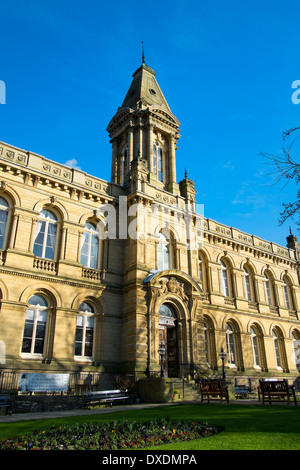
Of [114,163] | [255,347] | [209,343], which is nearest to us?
[209,343]

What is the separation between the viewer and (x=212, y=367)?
84.8ft

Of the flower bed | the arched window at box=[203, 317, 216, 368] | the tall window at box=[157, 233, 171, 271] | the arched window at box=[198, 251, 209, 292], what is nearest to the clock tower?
the tall window at box=[157, 233, 171, 271]

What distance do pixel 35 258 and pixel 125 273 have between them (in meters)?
5.72

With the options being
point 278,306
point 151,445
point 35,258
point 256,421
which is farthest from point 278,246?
point 151,445

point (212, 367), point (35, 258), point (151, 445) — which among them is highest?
point (35, 258)

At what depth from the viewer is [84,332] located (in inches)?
814

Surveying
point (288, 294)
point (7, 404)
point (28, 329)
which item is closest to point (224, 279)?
point (288, 294)

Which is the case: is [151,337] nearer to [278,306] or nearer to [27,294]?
[27,294]

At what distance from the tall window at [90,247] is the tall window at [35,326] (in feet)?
12.0

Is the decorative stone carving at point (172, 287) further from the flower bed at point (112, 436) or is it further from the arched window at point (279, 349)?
the flower bed at point (112, 436)

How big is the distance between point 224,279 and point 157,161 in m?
10.8

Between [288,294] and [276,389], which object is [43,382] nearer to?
[276,389]

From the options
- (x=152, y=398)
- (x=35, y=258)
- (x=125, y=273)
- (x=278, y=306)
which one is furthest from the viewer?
(x=278, y=306)

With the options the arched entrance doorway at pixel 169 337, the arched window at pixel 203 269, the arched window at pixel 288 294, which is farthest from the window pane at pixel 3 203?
the arched window at pixel 288 294
